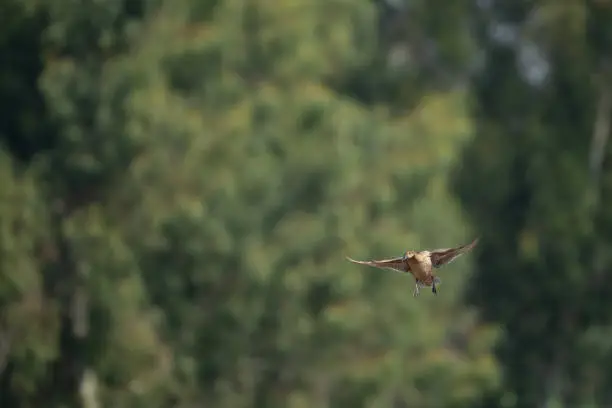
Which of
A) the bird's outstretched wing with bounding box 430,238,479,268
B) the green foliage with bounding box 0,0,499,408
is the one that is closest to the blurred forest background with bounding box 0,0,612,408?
the green foliage with bounding box 0,0,499,408

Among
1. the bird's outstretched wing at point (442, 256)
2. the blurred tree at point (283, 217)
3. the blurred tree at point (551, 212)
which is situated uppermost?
the bird's outstretched wing at point (442, 256)

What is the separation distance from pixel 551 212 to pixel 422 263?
70.1 feet

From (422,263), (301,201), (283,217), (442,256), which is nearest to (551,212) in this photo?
(301,201)

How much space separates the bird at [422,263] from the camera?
1267 centimetres

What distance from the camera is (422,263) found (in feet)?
41.9

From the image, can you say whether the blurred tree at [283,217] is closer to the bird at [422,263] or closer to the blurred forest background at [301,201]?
the blurred forest background at [301,201]

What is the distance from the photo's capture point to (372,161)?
31.9 metres

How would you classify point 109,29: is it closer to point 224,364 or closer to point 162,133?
point 162,133

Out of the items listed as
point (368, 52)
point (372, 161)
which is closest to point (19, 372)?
point (372, 161)

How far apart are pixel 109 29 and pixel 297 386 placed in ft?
18.7

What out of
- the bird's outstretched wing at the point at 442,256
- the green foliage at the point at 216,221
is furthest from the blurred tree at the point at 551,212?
the bird's outstretched wing at the point at 442,256

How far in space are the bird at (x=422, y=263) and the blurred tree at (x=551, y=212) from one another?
2071cm

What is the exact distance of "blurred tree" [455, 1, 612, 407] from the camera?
3391 cm

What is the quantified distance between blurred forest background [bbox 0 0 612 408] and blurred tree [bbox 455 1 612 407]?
37 mm
